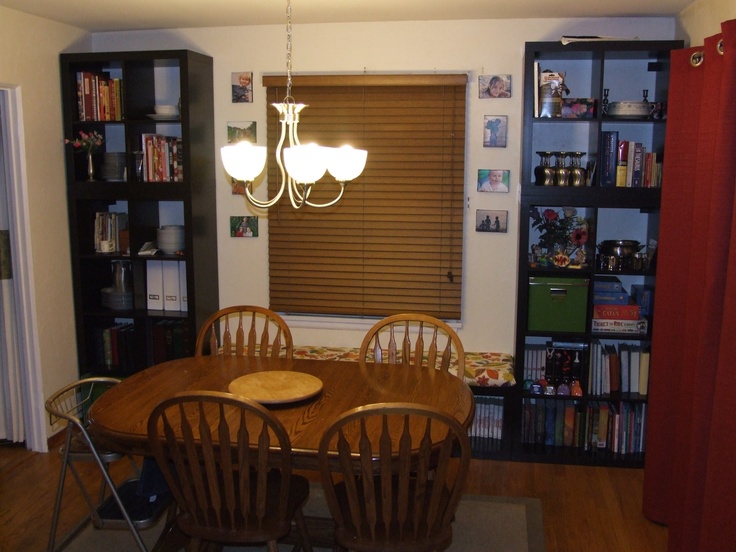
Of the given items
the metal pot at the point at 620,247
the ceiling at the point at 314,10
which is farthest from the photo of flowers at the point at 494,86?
the metal pot at the point at 620,247

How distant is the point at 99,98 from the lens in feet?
13.1

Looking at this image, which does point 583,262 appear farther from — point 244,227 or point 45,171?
point 45,171

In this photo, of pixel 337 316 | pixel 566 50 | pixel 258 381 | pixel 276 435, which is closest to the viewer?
pixel 276 435

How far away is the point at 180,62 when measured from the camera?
3.79 meters

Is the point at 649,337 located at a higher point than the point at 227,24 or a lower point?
lower

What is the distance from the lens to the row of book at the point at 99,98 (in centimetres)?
397

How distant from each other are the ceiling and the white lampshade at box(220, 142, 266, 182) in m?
1.39

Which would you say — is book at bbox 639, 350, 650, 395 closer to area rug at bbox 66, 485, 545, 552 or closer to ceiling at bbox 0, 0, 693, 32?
area rug at bbox 66, 485, 545, 552

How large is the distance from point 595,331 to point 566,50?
1.47m

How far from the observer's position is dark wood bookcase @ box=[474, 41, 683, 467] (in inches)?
141

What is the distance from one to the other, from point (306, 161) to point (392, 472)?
102cm

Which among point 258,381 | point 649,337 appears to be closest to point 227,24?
point 258,381

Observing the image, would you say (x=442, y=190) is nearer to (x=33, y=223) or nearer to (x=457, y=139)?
(x=457, y=139)

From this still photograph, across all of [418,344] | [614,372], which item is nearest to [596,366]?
[614,372]
